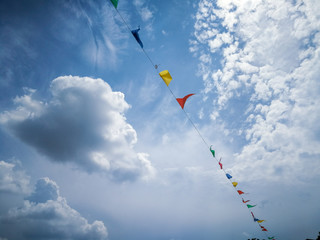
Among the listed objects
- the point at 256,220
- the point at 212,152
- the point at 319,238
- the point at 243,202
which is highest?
the point at 212,152

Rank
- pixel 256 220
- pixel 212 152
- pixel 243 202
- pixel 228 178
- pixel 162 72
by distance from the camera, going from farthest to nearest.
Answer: pixel 256 220 < pixel 243 202 < pixel 228 178 < pixel 212 152 < pixel 162 72

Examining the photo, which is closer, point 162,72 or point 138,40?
point 138,40

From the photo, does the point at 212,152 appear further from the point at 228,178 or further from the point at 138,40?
the point at 138,40

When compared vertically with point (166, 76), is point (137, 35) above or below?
above

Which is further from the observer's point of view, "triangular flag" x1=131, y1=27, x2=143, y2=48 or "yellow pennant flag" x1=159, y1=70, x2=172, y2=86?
"yellow pennant flag" x1=159, y1=70, x2=172, y2=86

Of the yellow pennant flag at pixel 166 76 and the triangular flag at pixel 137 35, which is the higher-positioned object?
the triangular flag at pixel 137 35

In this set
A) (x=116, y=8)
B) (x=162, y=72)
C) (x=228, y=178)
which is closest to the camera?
(x=116, y=8)

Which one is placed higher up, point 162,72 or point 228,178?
point 162,72

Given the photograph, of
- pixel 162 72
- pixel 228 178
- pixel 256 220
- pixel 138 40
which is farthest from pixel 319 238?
pixel 138 40

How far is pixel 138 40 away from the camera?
26.5 feet

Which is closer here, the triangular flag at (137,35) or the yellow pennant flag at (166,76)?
the triangular flag at (137,35)

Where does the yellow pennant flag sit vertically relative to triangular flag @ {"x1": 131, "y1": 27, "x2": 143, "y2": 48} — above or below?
below

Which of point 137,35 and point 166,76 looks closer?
point 137,35

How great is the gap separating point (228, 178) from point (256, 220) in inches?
428
